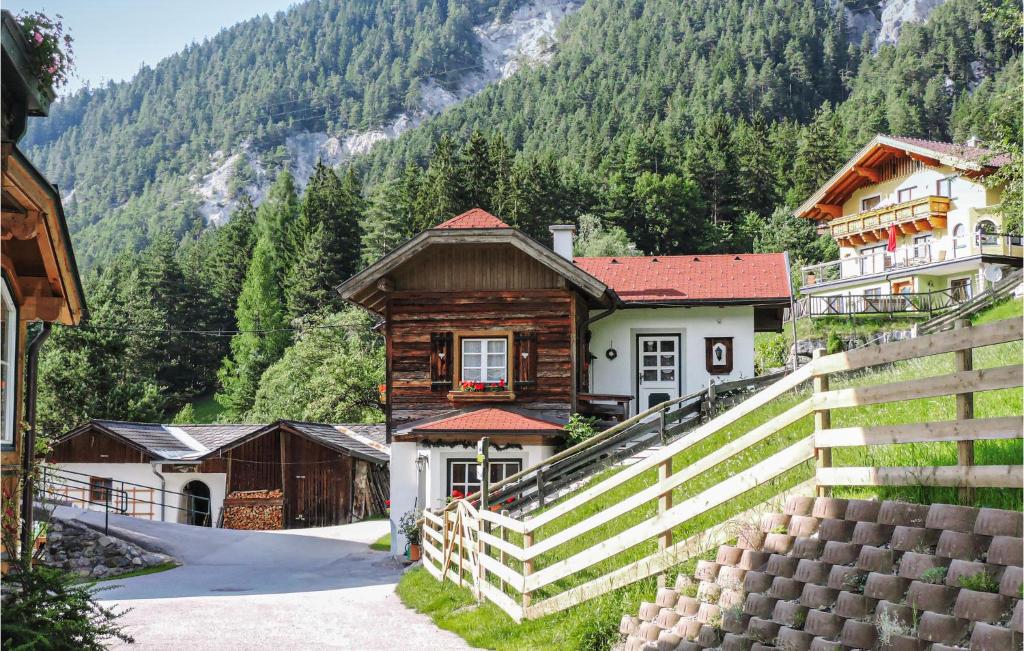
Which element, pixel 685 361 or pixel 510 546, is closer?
pixel 510 546

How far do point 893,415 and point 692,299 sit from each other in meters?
14.8

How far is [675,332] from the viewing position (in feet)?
87.7

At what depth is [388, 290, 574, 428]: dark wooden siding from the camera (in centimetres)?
2416

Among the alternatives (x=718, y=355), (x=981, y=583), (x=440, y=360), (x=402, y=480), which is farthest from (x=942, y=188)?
(x=981, y=583)

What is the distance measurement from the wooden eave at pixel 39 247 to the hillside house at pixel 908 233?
35.5 meters

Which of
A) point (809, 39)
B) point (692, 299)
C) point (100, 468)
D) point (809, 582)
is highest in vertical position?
point (809, 39)

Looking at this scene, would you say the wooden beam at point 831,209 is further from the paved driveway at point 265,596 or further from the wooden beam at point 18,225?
the wooden beam at point 18,225

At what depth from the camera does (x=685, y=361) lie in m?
26.5

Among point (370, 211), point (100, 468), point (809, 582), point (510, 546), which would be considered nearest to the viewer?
point (809, 582)

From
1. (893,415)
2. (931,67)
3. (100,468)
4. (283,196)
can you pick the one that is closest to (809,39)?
(931,67)

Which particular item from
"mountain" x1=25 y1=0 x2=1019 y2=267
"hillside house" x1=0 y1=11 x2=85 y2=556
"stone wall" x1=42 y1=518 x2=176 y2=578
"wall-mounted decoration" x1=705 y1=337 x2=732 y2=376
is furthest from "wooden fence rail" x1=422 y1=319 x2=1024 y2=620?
"mountain" x1=25 y1=0 x2=1019 y2=267

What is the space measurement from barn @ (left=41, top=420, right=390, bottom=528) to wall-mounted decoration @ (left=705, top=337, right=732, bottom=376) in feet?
52.6

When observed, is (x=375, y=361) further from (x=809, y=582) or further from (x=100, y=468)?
(x=809, y=582)

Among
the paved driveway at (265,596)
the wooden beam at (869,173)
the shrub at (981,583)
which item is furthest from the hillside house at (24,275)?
the wooden beam at (869,173)
